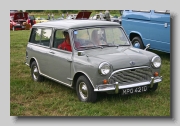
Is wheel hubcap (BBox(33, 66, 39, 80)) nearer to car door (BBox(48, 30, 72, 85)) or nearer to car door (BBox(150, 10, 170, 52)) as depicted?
car door (BBox(48, 30, 72, 85))

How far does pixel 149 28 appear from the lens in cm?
921

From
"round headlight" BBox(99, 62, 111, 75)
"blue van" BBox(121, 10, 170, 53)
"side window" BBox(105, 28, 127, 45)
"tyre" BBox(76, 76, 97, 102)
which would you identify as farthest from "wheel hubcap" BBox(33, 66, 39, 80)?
"blue van" BBox(121, 10, 170, 53)

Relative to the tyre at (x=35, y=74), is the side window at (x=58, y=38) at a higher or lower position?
higher

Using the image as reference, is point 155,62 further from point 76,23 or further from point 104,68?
point 76,23

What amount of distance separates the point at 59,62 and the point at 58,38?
560mm

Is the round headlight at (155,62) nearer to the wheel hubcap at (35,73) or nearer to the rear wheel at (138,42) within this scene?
the wheel hubcap at (35,73)

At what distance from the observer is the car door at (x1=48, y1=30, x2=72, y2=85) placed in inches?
239

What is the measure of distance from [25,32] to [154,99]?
7867mm

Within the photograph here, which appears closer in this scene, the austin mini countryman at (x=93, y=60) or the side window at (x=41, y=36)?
the austin mini countryman at (x=93, y=60)

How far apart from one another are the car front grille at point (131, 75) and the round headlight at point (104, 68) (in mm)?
134

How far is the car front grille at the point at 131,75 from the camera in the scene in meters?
5.42

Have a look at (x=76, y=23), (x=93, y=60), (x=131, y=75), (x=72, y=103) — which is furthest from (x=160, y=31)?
(x=72, y=103)

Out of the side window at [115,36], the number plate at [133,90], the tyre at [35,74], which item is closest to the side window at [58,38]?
the side window at [115,36]

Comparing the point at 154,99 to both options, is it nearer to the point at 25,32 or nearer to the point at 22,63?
the point at 22,63
